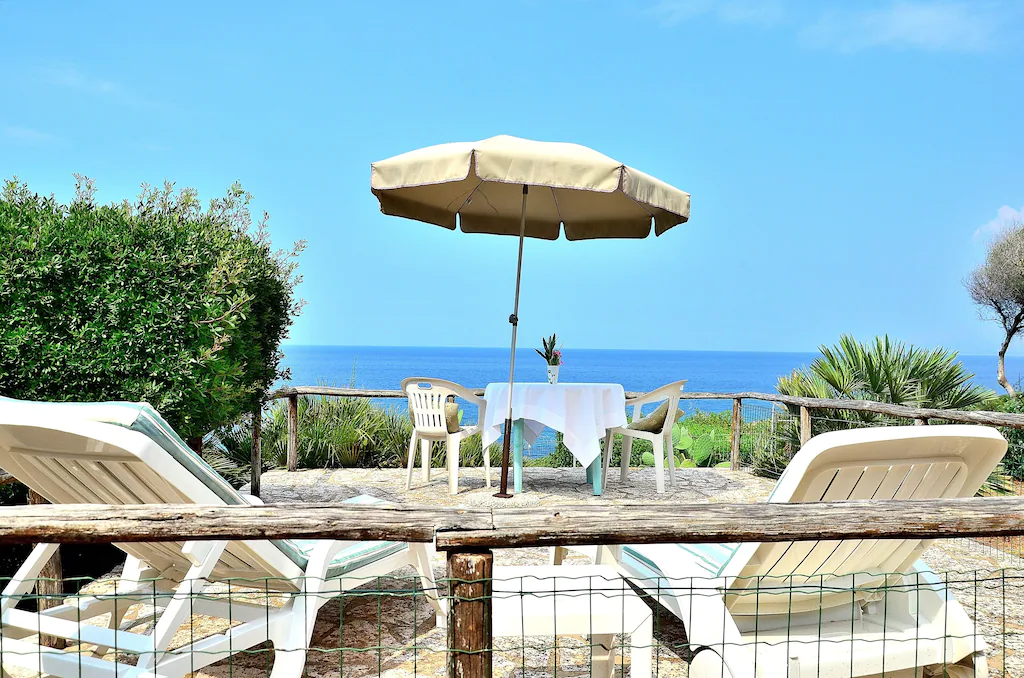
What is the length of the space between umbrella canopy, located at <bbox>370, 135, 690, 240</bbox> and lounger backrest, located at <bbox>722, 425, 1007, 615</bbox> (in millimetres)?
3239

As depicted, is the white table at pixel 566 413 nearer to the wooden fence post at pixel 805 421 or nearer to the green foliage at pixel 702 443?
the wooden fence post at pixel 805 421

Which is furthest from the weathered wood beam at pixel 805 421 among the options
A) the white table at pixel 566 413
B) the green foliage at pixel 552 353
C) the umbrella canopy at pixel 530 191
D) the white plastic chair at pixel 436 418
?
the white plastic chair at pixel 436 418

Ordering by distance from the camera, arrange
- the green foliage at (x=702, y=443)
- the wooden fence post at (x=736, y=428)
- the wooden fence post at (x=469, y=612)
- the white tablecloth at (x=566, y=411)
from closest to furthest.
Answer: the wooden fence post at (x=469, y=612)
the white tablecloth at (x=566, y=411)
the wooden fence post at (x=736, y=428)
the green foliage at (x=702, y=443)

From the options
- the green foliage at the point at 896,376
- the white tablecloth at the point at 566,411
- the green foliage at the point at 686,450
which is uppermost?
the green foliage at the point at 896,376

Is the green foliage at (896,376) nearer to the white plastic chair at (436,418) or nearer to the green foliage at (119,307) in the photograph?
the white plastic chair at (436,418)

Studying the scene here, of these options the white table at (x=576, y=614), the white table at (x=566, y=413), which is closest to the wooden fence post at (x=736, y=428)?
the white table at (x=566, y=413)

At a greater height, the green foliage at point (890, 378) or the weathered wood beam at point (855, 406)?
the green foliage at point (890, 378)

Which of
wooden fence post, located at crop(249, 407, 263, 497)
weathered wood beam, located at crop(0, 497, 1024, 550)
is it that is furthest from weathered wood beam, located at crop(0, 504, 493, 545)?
wooden fence post, located at crop(249, 407, 263, 497)

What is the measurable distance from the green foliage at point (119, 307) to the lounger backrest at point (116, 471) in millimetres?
1566

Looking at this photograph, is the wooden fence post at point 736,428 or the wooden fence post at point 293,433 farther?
the wooden fence post at point 736,428

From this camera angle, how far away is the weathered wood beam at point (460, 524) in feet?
5.15

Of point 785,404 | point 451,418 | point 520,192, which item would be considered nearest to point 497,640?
point 451,418

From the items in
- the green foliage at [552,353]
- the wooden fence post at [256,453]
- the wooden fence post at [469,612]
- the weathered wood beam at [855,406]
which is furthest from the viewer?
the green foliage at [552,353]

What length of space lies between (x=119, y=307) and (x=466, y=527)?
3.24 m
